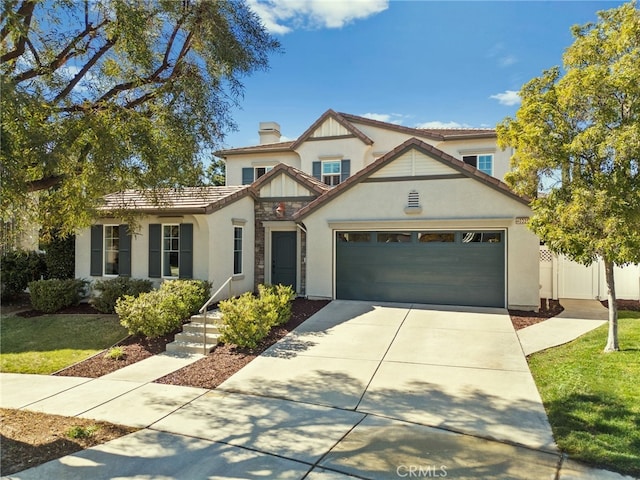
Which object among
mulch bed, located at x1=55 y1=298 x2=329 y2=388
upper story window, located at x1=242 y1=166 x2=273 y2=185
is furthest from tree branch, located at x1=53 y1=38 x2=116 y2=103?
upper story window, located at x1=242 y1=166 x2=273 y2=185

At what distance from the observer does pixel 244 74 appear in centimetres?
775

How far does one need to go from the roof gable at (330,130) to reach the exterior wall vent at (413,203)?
689cm

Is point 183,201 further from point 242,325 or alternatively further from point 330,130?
point 330,130

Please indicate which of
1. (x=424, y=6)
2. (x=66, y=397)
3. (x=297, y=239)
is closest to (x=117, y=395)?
(x=66, y=397)

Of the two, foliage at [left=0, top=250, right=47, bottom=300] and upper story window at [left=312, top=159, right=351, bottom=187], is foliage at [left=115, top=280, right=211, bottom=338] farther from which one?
upper story window at [left=312, top=159, right=351, bottom=187]

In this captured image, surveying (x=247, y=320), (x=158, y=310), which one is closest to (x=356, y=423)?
(x=247, y=320)

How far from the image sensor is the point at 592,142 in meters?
7.48

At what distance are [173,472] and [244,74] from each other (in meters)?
6.70

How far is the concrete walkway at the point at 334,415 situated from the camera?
4.20m

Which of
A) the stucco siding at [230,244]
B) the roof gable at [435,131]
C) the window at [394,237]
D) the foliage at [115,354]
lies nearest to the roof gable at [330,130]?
the roof gable at [435,131]

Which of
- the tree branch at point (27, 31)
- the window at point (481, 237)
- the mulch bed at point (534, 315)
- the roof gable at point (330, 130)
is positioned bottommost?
the mulch bed at point (534, 315)

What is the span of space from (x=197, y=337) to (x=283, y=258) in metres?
6.00

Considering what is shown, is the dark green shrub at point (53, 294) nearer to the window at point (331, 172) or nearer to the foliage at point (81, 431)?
the foliage at point (81, 431)

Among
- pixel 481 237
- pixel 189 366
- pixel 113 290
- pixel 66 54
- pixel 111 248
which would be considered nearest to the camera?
pixel 66 54
